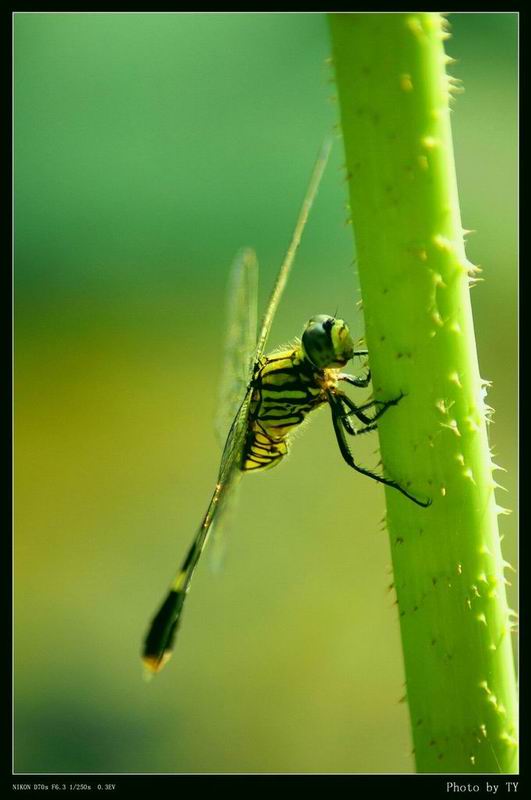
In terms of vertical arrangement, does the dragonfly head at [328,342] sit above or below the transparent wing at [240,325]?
below

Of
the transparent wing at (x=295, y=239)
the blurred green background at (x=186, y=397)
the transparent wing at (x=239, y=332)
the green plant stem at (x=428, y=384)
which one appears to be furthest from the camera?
the blurred green background at (x=186, y=397)

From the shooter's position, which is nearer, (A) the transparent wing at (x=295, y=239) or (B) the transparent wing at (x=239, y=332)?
(A) the transparent wing at (x=295, y=239)

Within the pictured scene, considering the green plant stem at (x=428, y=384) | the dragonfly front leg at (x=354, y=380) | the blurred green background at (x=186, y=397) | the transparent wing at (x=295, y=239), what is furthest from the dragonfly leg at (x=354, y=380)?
the blurred green background at (x=186, y=397)

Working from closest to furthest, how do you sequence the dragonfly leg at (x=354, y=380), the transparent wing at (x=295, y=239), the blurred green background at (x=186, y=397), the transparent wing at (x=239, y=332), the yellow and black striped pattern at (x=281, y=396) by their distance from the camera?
the transparent wing at (x=295, y=239)
the dragonfly leg at (x=354, y=380)
the yellow and black striped pattern at (x=281, y=396)
the transparent wing at (x=239, y=332)
the blurred green background at (x=186, y=397)

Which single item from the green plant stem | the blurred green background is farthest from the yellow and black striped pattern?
the blurred green background

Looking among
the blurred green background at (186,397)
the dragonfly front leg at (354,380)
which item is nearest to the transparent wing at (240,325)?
the dragonfly front leg at (354,380)

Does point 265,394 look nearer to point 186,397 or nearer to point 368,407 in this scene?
point 368,407

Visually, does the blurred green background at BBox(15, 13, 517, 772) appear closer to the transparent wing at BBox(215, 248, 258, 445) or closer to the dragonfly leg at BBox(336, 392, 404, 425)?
the transparent wing at BBox(215, 248, 258, 445)

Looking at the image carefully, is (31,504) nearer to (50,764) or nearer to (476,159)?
(50,764)

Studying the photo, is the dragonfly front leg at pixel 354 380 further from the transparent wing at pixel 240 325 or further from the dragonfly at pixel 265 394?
the transparent wing at pixel 240 325
